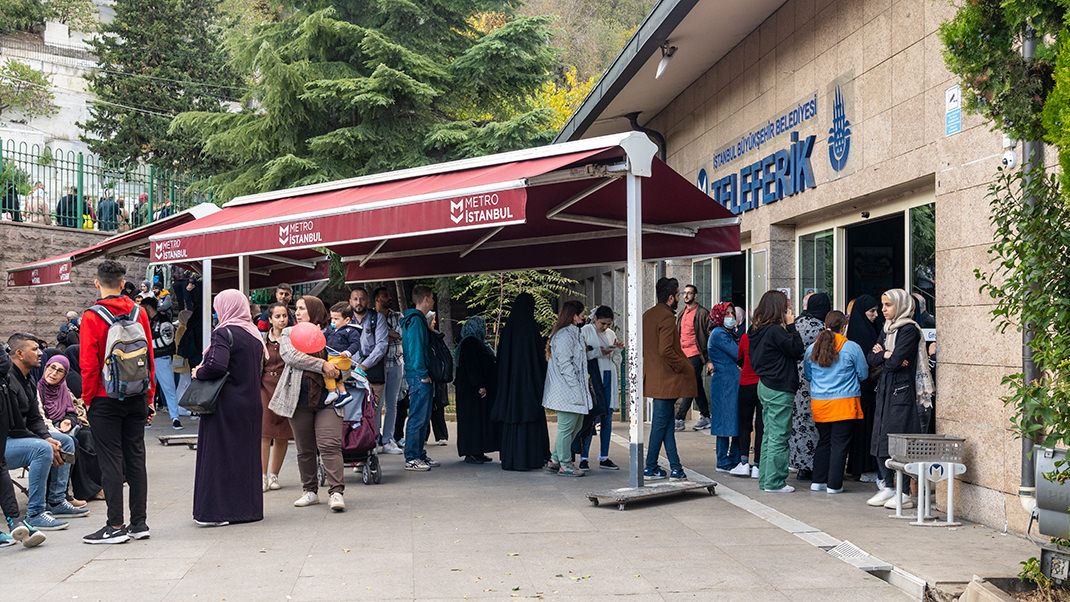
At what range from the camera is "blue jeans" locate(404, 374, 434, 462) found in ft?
33.4

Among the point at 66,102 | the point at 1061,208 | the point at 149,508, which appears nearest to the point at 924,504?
the point at 1061,208

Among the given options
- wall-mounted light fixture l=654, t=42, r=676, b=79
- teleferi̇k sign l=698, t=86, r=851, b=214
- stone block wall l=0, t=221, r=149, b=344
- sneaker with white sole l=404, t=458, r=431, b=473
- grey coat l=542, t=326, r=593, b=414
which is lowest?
sneaker with white sole l=404, t=458, r=431, b=473

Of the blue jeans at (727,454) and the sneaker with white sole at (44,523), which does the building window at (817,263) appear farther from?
the sneaker with white sole at (44,523)

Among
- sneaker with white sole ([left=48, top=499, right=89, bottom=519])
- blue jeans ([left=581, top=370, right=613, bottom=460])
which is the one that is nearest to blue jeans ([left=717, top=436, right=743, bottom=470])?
blue jeans ([left=581, top=370, right=613, bottom=460])

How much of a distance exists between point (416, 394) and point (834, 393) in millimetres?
4164

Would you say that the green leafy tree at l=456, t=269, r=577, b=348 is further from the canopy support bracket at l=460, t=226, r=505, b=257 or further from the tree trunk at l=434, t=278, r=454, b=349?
the canopy support bracket at l=460, t=226, r=505, b=257

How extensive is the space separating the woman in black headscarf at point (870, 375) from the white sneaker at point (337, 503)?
4526 mm

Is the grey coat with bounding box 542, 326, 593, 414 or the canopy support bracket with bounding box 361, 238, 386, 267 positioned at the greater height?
the canopy support bracket with bounding box 361, 238, 386, 267

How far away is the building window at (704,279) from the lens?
15258 millimetres

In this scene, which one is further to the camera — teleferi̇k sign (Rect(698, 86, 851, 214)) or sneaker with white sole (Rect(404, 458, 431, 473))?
sneaker with white sole (Rect(404, 458, 431, 473))

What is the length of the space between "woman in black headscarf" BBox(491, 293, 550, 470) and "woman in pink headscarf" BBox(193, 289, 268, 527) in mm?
3244

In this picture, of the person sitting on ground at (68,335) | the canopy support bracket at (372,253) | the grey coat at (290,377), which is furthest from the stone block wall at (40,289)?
the grey coat at (290,377)

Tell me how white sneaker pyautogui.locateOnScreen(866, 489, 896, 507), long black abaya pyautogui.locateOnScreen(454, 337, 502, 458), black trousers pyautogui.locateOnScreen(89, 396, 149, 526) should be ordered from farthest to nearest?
long black abaya pyautogui.locateOnScreen(454, 337, 502, 458), white sneaker pyautogui.locateOnScreen(866, 489, 896, 507), black trousers pyautogui.locateOnScreen(89, 396, 149, 526)

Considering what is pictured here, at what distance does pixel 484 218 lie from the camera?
7484 mm
